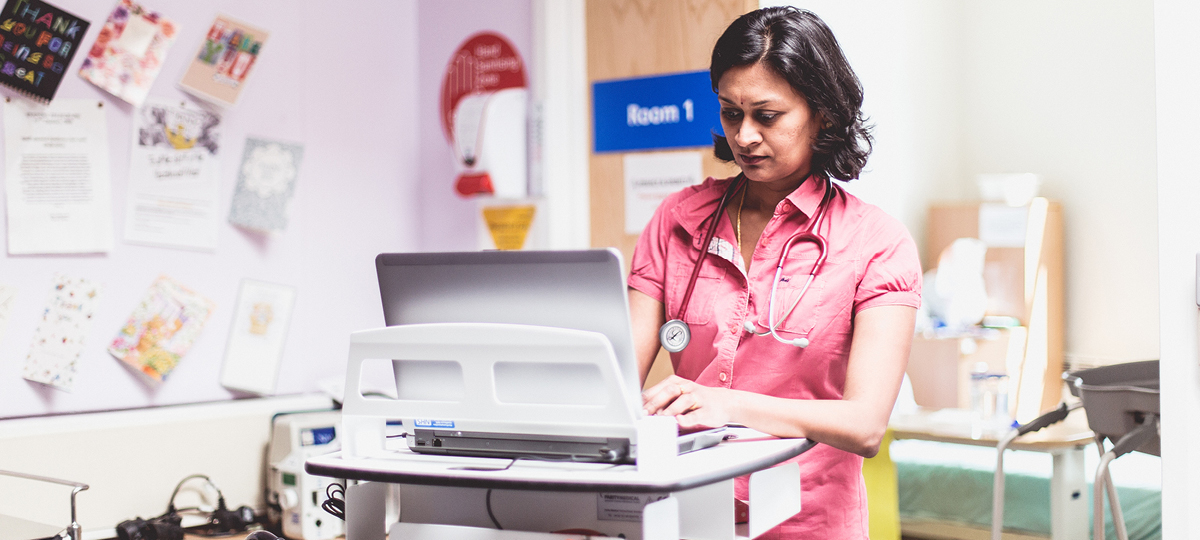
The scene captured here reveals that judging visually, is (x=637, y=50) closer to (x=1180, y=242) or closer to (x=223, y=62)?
(x=223, y=62)

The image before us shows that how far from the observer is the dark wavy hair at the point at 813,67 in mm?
1326

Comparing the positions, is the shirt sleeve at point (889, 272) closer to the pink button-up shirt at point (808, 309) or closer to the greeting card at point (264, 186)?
the pink button-up shirt at point (808, 309)

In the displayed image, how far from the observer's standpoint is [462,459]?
107 centimetres

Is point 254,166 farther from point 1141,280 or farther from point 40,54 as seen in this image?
point 1141,280

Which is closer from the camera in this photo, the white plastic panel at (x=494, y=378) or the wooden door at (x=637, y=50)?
the white plastic panel at (x=494, y=378)

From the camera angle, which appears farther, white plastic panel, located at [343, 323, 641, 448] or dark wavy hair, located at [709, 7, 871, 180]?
dark wavy hair, located at [709, 7, 871, 180]

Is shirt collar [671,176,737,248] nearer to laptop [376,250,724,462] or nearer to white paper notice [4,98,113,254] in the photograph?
laptop [376,250,724,462]

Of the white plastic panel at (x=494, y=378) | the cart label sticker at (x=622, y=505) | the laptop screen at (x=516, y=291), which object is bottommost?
the cart label sticker at (x=622, y=505)

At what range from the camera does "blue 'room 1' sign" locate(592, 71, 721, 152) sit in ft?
8.04

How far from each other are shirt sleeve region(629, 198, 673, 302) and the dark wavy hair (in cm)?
22

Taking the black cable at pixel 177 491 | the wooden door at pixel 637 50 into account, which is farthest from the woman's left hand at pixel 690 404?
the black cable at pixel 177 491

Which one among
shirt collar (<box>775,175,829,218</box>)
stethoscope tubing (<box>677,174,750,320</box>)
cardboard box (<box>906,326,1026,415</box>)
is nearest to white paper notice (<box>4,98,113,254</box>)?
stethoscope tubing (<box>677,174,750,320</box>)

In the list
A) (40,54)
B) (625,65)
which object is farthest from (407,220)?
(40,54)

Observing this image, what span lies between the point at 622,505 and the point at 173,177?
1759 millimetres
